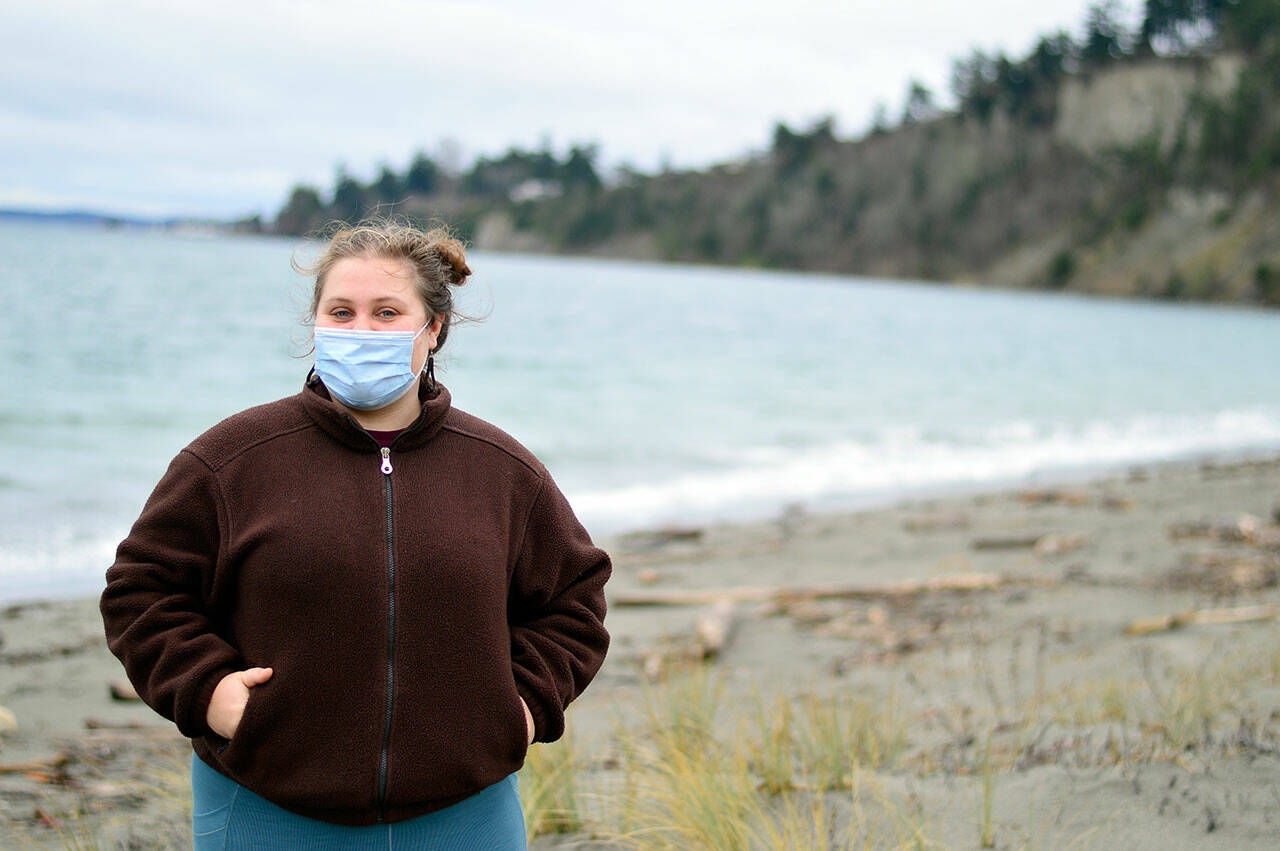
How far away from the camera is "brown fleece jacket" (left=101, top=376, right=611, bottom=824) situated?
75.6 inches

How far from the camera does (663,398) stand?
23.4 meters

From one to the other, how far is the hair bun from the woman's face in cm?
9

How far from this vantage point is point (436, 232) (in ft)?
7.58

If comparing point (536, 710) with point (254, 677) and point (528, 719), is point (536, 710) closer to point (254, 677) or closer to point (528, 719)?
point (528, 719)

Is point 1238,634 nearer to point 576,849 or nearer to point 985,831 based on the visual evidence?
point 985,831

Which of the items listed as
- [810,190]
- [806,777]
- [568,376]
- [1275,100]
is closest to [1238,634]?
[806,777]

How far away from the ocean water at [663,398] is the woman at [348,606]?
0.48 metres

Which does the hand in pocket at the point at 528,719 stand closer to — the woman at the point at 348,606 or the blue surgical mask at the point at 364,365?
the woman at the point at 348,606

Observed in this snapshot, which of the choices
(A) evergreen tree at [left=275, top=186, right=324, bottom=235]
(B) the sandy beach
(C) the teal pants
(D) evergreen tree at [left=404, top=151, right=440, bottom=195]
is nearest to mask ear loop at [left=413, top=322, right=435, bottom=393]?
(C) the teal pants

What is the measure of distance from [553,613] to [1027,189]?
100412 mm

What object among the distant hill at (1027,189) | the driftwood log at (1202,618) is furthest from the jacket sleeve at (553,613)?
the distant hill at (1027,189)

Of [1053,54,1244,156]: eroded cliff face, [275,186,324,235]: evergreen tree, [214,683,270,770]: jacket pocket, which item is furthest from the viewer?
[275,186,324,235]: evergreen tree

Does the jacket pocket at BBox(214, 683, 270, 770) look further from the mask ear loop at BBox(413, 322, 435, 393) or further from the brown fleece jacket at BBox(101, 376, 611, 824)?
the mask ear loop at BBox(413, 322, 435, 393)

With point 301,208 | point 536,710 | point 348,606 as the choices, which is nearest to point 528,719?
point 536,710
